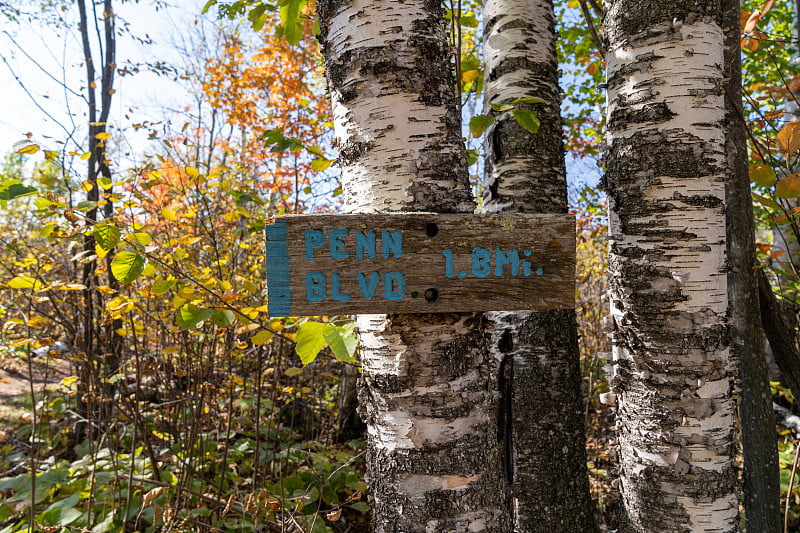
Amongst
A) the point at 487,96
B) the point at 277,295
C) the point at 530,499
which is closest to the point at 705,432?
the point at 530,499

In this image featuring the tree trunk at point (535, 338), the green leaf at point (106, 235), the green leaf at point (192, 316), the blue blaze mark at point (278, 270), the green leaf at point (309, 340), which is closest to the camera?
the blue blaze mark at point (278, 270)

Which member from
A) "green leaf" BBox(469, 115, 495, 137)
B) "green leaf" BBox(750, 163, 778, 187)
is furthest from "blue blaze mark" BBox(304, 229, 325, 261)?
"green leaf" BBox(750, 163, 778, 187)

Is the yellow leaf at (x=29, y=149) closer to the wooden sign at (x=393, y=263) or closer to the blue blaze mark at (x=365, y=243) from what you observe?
the wooden sign at (x=393, y=263)

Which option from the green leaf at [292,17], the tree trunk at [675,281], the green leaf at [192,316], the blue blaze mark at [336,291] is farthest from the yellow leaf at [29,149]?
the tree trunk at [675,281]

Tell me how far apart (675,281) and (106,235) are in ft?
5.47

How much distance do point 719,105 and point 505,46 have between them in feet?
2.62

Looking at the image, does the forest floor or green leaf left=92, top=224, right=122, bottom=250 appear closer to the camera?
green leaf left=92, top=224, right=122, bottom=250

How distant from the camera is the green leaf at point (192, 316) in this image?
1457mm

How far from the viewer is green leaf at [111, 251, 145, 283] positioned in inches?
51.9

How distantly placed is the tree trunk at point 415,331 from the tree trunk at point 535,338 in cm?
60

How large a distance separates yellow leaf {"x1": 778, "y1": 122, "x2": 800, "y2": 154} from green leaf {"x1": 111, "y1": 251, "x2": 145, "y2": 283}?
186cm

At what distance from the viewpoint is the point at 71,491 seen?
2.47m

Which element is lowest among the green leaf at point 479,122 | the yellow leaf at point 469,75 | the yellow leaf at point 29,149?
the green leaf at point 479,122

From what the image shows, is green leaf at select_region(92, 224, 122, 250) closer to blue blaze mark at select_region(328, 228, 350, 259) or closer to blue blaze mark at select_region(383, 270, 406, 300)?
blue blaze mark at select_region(328, 228, 350, 259)
